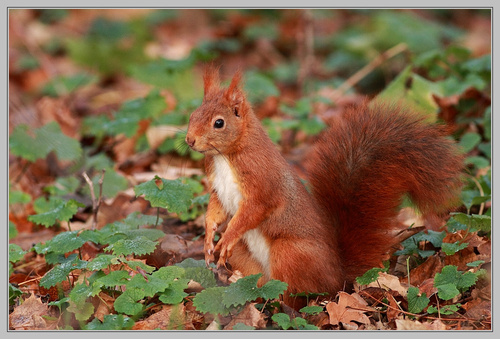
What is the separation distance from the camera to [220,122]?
2490 mm

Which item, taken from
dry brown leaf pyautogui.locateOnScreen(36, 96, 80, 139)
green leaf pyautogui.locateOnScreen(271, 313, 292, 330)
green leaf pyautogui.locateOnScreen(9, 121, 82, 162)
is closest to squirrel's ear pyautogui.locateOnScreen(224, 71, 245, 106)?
green leaf pyautogui.locateOnScreen(271, 313, 292, 330)

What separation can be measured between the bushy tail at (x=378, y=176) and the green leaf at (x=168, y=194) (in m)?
0.59

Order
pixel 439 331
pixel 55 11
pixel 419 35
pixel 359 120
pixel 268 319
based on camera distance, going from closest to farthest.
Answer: pixel 439 331 < pixel 268 319 < pixel 359 120 < pixel 419 35 < pixel 55 11

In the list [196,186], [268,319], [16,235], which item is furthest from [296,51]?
[268,319]

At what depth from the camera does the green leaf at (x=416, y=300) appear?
2369 millimetres

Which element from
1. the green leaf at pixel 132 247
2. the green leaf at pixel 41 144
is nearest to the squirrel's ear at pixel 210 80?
the green leaf at pixel 132 247

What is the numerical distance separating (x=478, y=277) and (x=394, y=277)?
338 mm

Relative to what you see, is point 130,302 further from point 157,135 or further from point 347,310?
point 157,135

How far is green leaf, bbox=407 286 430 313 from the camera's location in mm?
2369

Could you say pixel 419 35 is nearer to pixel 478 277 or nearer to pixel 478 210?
pixel 478 210

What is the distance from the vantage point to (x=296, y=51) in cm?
701

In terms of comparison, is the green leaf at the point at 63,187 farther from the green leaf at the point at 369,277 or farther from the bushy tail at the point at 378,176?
the green leaf at the point at 369,277

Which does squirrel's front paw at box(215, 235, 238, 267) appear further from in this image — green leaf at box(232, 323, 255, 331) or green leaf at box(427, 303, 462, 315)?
green leaf at box(427, 303, 462, 315)

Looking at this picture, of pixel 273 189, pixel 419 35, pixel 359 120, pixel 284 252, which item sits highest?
pixel 419 35
